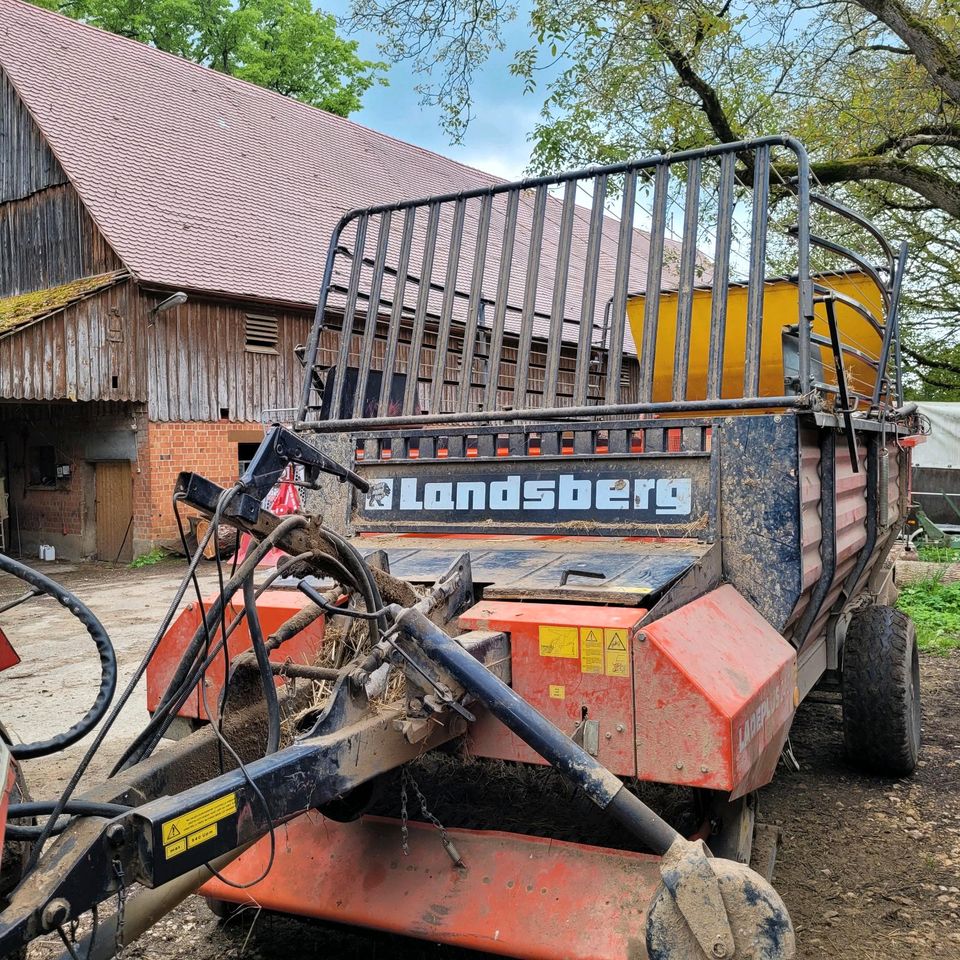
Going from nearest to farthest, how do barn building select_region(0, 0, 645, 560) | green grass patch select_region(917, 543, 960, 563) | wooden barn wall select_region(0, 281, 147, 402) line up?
green grass patch select_region(917, 543, 960, 563)
wooden barn wall select_region(0, 281, 147, 402)
barn building select_region(0, 0, 645, 560)

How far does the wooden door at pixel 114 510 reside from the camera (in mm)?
15594

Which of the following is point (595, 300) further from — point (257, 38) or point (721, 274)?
point (257, 38)

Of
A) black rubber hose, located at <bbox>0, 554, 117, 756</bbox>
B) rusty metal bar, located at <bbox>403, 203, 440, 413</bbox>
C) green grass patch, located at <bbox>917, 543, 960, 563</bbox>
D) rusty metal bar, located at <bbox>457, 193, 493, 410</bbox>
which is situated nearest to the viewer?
black rubber hose, located at <bbox>0, 554, 117, 756</bbox>

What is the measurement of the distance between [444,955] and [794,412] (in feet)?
7.37

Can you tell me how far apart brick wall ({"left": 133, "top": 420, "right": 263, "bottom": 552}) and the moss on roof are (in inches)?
87.6

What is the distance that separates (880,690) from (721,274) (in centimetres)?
216

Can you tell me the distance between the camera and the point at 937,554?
45.4ft

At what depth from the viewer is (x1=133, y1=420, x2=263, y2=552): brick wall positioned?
15.1 m

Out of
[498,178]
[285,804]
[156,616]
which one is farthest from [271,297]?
[285,804]

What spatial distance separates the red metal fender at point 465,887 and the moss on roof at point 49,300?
1237 centimetres

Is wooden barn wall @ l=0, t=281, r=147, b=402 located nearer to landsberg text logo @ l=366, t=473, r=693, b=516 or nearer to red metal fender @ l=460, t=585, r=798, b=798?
landsberg text logo @ l=366, t=473, r=693, b=516

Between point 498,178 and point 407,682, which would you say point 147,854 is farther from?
point 498,178

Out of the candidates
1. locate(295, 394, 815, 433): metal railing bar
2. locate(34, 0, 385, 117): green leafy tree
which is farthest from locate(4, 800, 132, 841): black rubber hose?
locate(34, 0, 385, 117): green leafy tree

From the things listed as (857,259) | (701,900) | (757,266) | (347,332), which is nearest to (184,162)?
(347,332)
